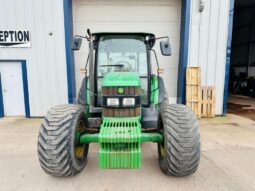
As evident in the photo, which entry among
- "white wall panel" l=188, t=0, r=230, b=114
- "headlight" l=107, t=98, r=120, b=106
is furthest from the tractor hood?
"white wall panel" l=188, t=0, r=230, b=114

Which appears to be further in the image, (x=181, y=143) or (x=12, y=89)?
(x=12, y=89)

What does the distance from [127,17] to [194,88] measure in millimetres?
3131

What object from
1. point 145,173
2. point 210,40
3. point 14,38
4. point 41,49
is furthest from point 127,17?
point 145,173

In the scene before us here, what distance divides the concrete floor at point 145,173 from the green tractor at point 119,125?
19cm

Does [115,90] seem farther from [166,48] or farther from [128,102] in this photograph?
[166,48]

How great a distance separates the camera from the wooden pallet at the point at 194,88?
21.2 feet

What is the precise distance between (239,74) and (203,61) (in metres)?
8.56

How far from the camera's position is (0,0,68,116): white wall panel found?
242 inches

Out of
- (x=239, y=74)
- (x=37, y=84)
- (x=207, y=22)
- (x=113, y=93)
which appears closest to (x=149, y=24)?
(x=207, y=22)

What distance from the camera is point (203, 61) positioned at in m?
6.52

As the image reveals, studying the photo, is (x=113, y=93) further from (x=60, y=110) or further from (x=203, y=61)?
(x=203, y=61)

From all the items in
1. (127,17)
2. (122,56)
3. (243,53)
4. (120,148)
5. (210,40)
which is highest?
(127,17)

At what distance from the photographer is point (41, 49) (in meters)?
6.32

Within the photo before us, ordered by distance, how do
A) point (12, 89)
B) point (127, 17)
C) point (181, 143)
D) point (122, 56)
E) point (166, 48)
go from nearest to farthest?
point (181, 143) → point (166, 48) → point (122, 56) → point (12, 89) → point (127, 17)
